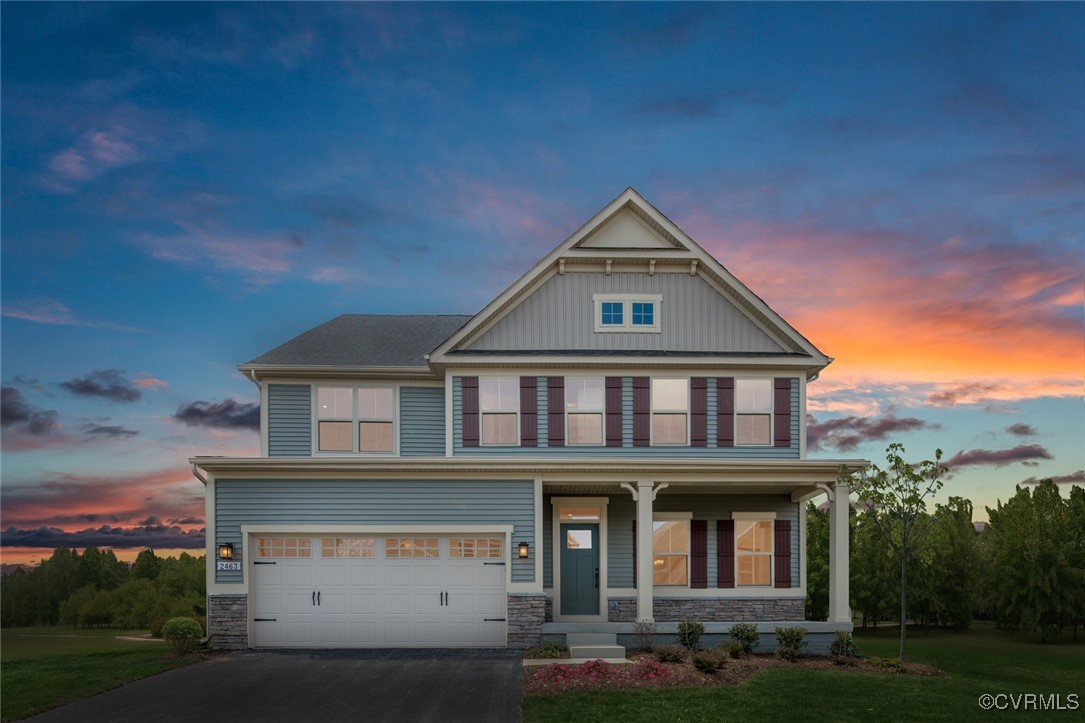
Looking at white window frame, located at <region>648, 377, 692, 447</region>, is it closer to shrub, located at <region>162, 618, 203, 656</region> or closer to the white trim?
the white trim

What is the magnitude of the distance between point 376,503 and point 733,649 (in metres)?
7.99

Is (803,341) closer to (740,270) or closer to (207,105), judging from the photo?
(740,270)

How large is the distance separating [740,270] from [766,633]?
9.77 m

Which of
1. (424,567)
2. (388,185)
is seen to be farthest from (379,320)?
(424,567)

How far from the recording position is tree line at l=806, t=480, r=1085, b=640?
26.2 meters

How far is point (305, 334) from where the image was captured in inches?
840

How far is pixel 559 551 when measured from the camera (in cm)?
1939

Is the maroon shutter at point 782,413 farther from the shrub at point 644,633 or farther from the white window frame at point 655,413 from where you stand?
the shrub at point 644,633

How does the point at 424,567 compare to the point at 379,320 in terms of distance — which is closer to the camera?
the point at 424,567

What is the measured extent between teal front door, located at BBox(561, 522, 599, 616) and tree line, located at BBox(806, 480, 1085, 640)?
22.2 feet

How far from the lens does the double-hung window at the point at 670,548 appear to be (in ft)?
64.3

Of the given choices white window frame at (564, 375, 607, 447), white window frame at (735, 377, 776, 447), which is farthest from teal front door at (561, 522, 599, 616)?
white window frame at (735, 377, 776, 447)

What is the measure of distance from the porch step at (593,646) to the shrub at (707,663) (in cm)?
157

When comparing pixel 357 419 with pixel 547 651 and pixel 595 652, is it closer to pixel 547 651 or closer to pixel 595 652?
pixel 547 651
